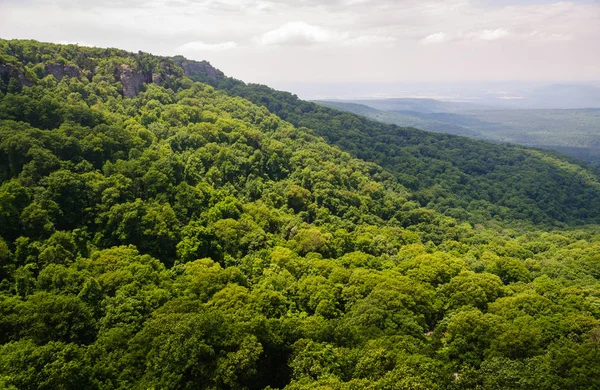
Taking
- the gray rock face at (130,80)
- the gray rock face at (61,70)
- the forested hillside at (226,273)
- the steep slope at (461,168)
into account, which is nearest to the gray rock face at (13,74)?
the forested hillside at (226,273)

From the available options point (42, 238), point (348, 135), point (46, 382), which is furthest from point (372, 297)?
point (348, 135)

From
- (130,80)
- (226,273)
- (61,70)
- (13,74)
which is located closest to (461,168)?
(130,80)

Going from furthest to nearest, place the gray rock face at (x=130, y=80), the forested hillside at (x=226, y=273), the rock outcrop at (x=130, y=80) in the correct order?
the rock outcrop at (x=130, y=80) < the gray rock face at (x=130, y=80) < the forested hillside at (x=226, y=273)

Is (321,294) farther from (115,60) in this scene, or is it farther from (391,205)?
(115,60)

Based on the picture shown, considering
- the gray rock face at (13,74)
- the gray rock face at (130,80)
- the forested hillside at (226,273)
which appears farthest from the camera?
the gray rock face at (130,80)

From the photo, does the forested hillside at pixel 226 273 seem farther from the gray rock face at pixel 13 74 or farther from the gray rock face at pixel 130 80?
the gray rock face at pixel 130 80

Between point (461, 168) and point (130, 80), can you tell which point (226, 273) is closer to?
point (130, 80)

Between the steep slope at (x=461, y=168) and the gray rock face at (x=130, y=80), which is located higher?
the gray rock face at (x=130, y=80)

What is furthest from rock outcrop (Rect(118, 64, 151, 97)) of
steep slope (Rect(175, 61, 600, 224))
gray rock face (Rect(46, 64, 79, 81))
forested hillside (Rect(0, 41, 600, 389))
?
steep slope (Rect(175, 61, 600, 224))
